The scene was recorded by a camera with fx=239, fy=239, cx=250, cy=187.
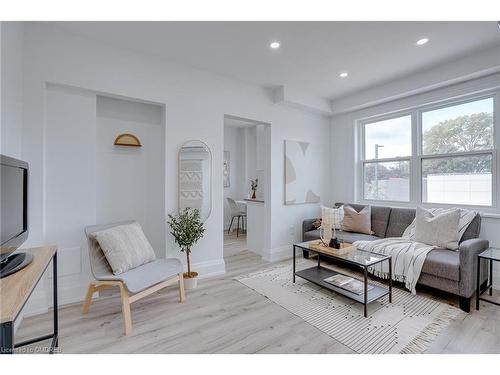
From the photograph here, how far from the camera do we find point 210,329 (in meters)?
1.97

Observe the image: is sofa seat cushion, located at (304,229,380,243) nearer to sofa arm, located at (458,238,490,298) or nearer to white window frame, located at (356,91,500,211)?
white window frame, located at (356,91,500,211)

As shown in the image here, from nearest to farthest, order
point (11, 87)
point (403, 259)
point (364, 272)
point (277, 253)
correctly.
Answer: point (11, 87)
point (364, 272)
point (403, 259)
point (277, 253)

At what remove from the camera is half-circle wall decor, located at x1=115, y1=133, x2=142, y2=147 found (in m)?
2.78

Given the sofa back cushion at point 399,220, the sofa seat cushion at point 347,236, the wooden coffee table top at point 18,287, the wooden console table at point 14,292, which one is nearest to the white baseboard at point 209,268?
the sofa seat cushion at point 347,236

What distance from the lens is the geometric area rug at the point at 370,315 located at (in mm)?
1808

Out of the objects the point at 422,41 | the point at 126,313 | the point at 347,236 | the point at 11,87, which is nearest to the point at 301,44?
the point at 422,41

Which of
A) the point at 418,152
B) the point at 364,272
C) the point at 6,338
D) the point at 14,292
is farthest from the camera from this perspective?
the point at 418,152

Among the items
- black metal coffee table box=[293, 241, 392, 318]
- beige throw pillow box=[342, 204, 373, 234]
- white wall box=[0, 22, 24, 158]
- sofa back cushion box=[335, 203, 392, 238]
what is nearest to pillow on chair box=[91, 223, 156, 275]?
A: white wall box=[0, 22, 24, 158]

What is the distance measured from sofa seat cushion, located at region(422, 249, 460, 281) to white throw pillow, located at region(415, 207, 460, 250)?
14 centimetres

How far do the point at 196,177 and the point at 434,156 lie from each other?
3321 mm

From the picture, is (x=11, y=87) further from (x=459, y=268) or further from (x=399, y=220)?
(x=399, y=220)
